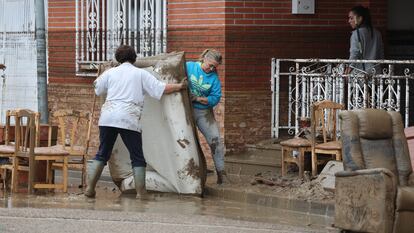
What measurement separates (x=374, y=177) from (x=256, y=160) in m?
5.39

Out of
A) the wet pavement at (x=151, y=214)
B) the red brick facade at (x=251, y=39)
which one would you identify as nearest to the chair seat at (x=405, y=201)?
the wet pavement at (x=151, y=214)

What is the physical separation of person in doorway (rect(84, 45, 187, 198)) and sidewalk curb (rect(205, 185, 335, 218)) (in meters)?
1.13

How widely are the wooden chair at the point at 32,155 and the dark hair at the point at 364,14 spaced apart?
4.46 metres

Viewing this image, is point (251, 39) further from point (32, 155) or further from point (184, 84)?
point (32, 155)

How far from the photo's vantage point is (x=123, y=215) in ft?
42.2

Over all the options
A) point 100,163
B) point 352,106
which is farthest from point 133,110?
point 352,106

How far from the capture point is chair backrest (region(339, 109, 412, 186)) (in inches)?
487

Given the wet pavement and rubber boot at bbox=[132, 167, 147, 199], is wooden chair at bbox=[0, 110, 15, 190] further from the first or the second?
rubber boot at bbox=[132, 167, 147, 199]

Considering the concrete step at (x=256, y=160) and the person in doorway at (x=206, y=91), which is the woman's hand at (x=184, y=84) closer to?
the person in doorway at (x=206, y=91)

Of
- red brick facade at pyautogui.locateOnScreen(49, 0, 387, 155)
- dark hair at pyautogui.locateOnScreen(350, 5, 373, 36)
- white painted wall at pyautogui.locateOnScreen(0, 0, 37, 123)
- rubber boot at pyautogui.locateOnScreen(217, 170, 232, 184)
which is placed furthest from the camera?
white painted wall at pyautogui.locateOnScreen(0, 0, 37, 123)

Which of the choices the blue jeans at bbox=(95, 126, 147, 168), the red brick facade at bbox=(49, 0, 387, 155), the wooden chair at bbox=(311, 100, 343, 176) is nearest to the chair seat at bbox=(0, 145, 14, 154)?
the blue jeans at bbox=(95, 126, 147, 168)

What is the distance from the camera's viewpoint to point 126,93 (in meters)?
14.4

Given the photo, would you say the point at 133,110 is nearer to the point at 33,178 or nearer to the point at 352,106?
the point at 33,178

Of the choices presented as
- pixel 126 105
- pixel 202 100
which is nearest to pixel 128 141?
pixel 126 105
